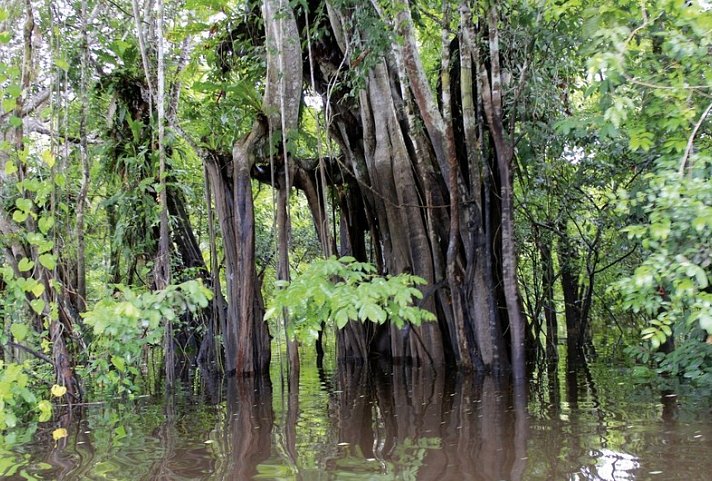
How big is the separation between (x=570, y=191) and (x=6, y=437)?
5.86 metres

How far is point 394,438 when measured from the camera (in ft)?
10.5

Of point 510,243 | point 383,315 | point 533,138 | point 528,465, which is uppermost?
point 533,138

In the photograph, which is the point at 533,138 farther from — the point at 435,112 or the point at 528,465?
the point at 528,465

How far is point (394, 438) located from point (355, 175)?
15.2 ft

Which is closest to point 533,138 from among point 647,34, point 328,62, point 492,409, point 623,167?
point 623,167

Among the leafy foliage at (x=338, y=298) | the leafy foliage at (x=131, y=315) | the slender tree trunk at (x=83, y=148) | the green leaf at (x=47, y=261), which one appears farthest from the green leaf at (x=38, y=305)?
the slender tree trunk at (x=83, y=148)

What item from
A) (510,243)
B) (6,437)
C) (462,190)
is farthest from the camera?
(462,190)

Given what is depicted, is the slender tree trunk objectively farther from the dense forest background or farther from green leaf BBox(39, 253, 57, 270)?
green leaf BBox(39, 253, 57, 270)

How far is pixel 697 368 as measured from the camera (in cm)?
439

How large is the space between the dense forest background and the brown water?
455 mm

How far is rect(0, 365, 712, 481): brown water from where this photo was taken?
8.38 ft

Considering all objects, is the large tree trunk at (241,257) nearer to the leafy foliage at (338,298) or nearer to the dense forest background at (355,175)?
the dense forest background at (355,175)

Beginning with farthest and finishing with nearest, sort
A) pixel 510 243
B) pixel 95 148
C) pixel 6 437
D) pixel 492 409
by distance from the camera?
pixel 95 148, pixel 510 243, pixel 492 409, pixel 6 437

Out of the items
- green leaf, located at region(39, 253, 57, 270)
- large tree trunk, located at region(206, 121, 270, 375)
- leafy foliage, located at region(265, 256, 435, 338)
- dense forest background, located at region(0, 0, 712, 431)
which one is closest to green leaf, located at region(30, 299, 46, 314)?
dense forest background, located at region(0, 0, 712, 431)
